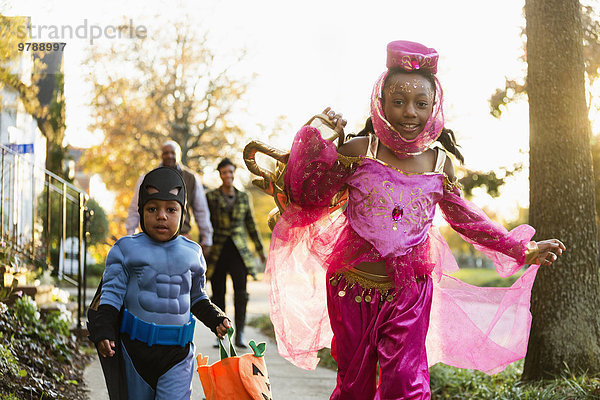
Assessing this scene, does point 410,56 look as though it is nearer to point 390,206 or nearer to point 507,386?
point 390,206

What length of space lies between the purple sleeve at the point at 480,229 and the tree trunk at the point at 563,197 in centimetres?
160

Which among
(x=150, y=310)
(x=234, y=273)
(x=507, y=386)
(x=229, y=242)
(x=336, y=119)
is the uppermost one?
(x=336, y=119)

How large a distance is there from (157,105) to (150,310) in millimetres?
22393

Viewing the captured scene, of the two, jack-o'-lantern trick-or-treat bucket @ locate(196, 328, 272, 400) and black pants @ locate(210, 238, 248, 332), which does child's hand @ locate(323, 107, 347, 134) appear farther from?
black pants @ locate(210, 238, 248, 332)

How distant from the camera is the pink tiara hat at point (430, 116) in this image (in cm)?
356

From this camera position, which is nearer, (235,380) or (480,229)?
(235,380)

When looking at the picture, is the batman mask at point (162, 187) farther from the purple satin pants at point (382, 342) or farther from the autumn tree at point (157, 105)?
the autumn tree at point (157, 105)

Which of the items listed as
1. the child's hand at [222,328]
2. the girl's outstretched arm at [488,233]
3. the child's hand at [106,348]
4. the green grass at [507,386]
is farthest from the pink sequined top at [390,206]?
the green grass at [507,386]

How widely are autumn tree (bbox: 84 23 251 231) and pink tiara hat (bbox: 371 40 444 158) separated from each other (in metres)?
21.1

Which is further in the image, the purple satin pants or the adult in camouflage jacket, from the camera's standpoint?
the adult in camouflage jacket

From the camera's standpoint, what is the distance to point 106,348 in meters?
3.11

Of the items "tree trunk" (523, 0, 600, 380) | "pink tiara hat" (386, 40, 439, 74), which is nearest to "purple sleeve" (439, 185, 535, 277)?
"pink tiara hat" (386, 40, 439, 74)

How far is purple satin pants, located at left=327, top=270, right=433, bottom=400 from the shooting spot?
3.35 m

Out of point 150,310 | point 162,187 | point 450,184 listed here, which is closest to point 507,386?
point 450,184
